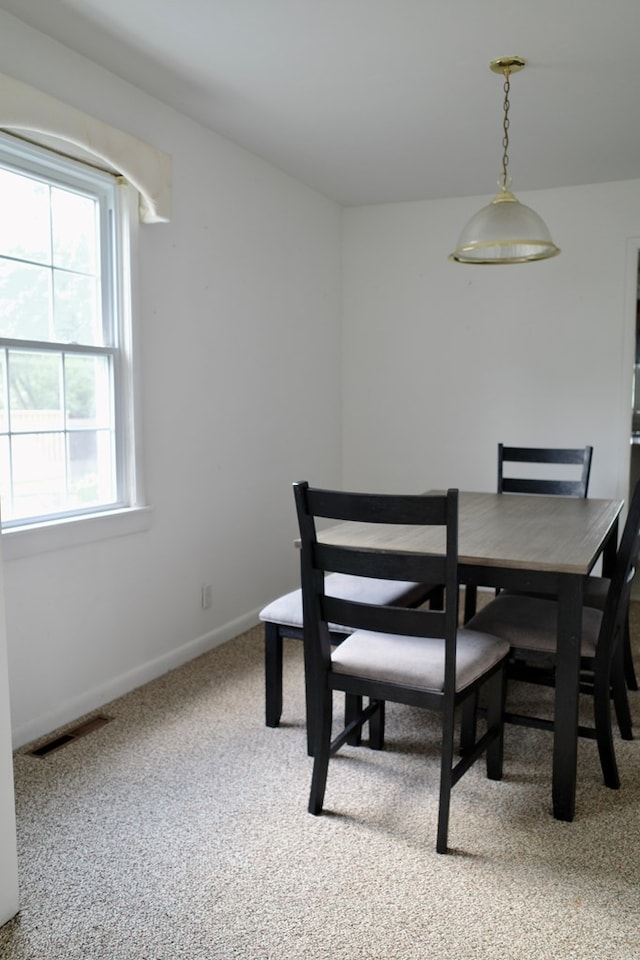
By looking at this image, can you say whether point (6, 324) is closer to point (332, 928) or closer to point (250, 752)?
point (250, 752)

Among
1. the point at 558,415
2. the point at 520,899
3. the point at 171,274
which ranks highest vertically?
the point at 171,274

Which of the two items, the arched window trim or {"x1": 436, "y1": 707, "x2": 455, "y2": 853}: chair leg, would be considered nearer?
{"x1": 436, "y1": 707, "x2": 455, "y2": 853}: chair leg

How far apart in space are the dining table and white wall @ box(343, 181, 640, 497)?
6.05 feet

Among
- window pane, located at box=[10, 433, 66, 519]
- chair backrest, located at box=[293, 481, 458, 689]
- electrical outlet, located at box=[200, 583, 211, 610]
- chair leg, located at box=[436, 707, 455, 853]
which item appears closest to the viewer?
chair backrest, located at box=[293, 481, 458, 689]

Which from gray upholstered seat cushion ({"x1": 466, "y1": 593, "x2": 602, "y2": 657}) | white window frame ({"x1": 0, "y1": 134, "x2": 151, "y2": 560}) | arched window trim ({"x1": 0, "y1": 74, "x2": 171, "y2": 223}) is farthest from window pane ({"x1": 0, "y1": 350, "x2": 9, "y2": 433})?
gray upholstered seat cushion ({"x1": 466, "y1": 593, "x2": 602, "y2": 657})

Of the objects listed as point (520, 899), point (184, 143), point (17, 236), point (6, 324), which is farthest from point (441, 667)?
point (184, 143)

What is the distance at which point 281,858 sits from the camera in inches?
75.7

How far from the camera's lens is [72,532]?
272 cm

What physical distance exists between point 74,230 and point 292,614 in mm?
1601

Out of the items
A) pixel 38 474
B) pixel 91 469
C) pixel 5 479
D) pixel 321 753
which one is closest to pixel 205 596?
pixel 91 469

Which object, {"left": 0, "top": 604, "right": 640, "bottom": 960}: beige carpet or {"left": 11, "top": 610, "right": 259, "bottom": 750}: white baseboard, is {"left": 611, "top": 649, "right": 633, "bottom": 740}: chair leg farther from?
{"left": 11, "top": 610, "right": 259, "bottom": 750}: white baseboard

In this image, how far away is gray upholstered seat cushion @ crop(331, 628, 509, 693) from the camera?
198 cm

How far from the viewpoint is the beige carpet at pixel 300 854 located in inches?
64.3

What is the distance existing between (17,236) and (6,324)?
0.31 m
